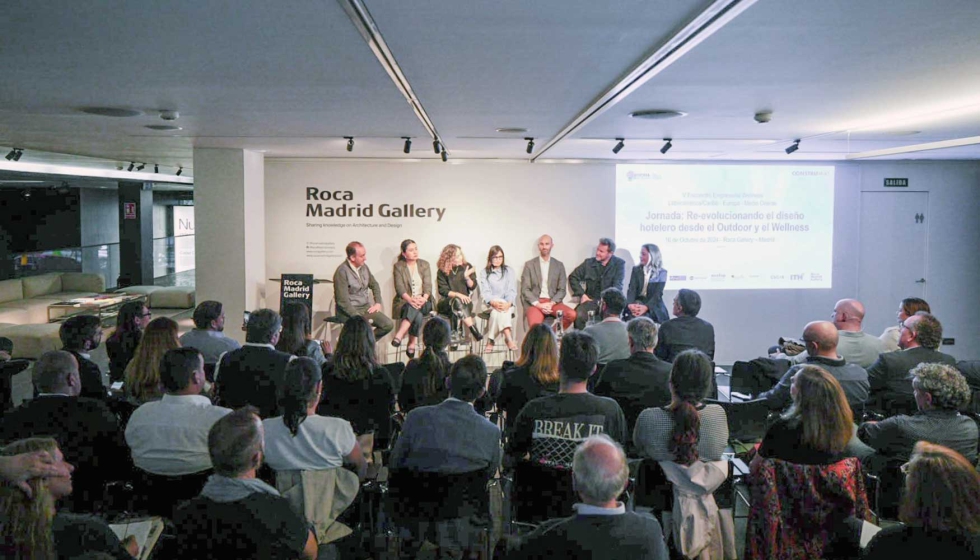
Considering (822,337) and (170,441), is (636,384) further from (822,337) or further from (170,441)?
(170,441)

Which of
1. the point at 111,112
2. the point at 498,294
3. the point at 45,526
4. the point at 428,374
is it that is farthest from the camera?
the point at 498,294

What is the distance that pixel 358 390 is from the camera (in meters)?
4.15

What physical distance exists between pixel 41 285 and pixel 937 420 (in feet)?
49.9

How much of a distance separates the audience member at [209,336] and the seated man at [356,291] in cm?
387

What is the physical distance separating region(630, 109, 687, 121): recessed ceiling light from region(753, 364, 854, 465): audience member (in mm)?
3126

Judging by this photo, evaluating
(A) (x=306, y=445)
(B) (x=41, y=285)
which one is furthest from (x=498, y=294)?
(B) (x=41, y=285)

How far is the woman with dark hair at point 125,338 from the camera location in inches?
206

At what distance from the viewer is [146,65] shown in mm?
4102

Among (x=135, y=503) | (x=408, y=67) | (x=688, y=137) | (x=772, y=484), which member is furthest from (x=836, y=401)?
(x=688, y=137)

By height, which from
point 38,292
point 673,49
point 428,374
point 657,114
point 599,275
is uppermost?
point 657,114

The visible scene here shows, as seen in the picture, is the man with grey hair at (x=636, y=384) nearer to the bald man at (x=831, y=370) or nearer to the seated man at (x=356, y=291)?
the bald man at (x=831, y=370)

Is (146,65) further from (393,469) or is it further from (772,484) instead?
(772,484)

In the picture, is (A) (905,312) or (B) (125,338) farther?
(A) (905,312)

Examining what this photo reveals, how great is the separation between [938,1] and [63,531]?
353 cm
